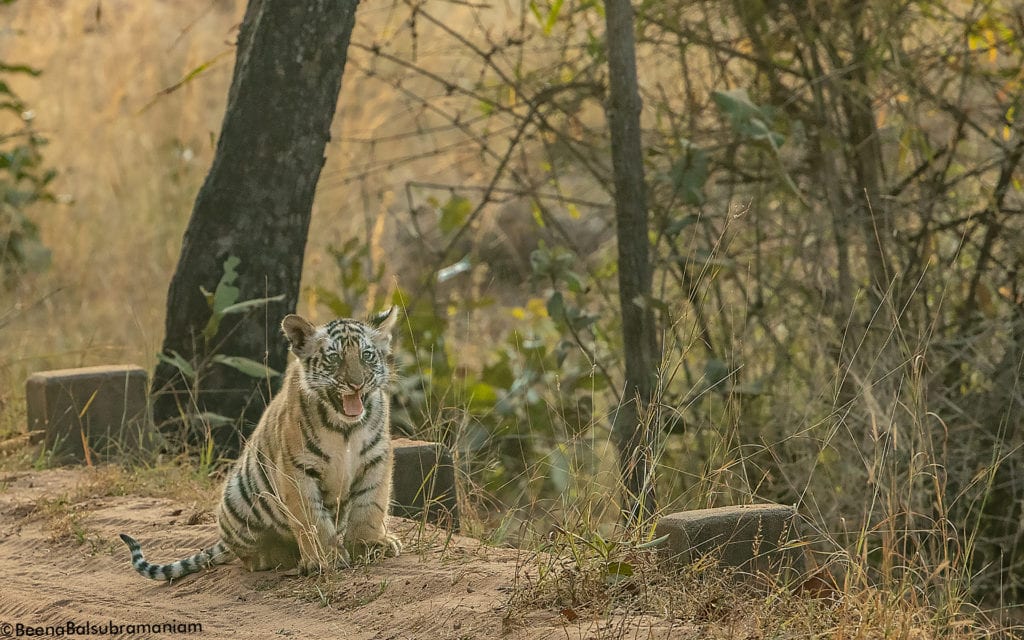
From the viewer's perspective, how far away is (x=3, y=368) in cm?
685

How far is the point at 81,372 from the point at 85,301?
414cm

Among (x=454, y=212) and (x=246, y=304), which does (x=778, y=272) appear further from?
(x=246, y=304)

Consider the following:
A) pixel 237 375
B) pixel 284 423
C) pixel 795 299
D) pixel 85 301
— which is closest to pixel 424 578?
pixel 284 423

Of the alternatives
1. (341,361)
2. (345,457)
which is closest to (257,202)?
(341,361)

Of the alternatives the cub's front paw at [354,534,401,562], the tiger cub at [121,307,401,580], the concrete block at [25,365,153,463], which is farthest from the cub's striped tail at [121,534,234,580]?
the concrete block at [25,365,153,463]

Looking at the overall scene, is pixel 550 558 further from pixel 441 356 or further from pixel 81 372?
pixel 441 356

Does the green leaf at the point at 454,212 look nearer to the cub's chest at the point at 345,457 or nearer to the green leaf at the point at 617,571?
the cub's chest at the point at 345,457

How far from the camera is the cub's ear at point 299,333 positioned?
13.8ft

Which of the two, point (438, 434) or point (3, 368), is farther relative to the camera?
point (3, 368)

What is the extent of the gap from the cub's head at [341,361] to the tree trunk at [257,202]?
5.05 feet

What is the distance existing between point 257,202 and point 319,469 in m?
1.99

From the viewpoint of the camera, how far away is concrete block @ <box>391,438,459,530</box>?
4.98m

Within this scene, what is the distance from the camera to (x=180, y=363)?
5.66 meters

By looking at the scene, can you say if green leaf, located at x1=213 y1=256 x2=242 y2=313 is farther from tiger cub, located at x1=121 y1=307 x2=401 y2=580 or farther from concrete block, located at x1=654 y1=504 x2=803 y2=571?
concrete block, located at x1=654 y1=504 x2=803 y2=571
